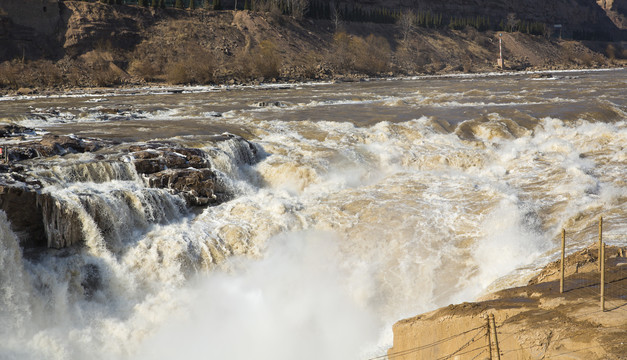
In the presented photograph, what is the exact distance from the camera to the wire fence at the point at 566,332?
5273mm

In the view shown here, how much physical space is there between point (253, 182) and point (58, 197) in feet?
15.7

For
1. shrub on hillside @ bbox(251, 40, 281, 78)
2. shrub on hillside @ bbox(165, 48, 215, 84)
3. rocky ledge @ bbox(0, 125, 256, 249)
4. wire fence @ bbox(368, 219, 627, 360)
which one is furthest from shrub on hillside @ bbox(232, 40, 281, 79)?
wire fence @ bbox(368, 219, 627, 360)

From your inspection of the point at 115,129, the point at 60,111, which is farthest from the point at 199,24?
the point at 115,129

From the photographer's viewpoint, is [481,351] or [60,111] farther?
[60,111]

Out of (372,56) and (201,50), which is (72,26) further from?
(372,56)

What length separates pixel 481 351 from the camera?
580cm

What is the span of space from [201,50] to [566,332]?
128 ft

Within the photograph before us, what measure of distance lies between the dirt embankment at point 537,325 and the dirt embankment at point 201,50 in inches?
1110

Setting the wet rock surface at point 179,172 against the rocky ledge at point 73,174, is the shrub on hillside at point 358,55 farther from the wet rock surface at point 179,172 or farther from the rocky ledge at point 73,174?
the wet rock surface at point 179,172

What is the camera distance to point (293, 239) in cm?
1071

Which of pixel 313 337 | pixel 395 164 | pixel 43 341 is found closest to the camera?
pixel 43 341

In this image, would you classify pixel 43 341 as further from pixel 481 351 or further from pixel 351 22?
pixel 351 22

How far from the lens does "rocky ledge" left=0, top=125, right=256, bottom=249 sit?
9.23 m

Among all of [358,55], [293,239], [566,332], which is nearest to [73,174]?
[293,239]
